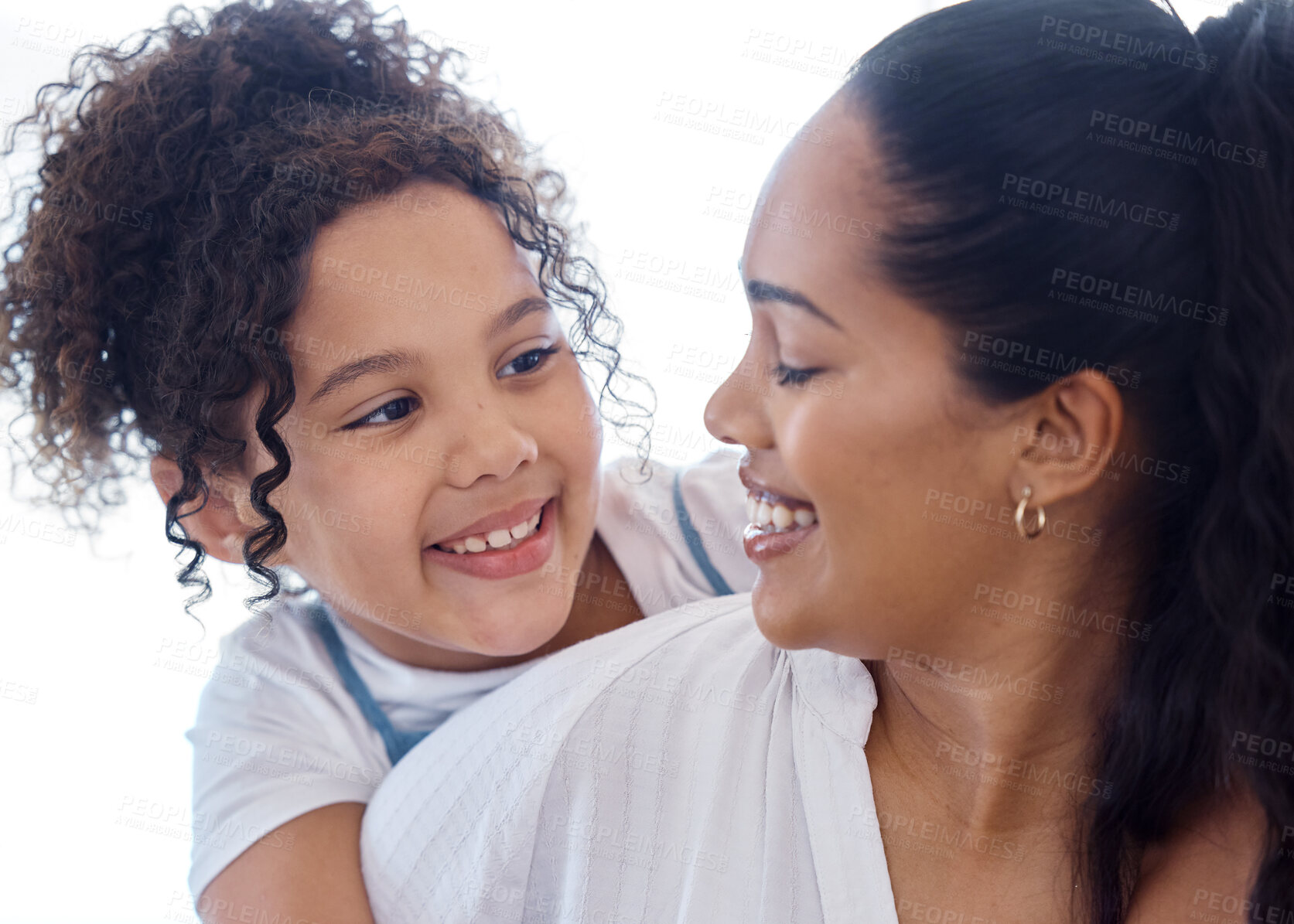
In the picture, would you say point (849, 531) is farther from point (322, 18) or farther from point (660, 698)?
point (322, 18)

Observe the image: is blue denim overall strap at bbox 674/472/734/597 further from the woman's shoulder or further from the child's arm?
the woman's shoulder

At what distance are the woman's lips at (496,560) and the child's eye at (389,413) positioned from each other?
8.7 inches

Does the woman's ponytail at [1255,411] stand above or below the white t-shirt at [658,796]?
above

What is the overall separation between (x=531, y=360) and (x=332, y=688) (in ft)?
2.12

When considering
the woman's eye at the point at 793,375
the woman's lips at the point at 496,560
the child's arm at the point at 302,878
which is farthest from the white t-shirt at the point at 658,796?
the woman's eye at the point at 793,375

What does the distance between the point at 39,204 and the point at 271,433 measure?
1.99 ft

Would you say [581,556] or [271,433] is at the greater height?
[271,433]

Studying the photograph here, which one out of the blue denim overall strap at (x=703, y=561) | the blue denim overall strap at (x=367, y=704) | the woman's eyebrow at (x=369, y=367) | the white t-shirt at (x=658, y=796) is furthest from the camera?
the blue denim overall strap at (x=703, y=561)

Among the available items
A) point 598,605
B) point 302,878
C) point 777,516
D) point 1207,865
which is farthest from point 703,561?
point 1207,865

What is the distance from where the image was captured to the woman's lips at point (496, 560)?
1.58 m

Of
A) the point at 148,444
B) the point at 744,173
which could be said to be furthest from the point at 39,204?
the point at 744,173

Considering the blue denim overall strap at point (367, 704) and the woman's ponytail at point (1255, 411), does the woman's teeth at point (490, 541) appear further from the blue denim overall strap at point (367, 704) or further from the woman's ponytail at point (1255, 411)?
the woman's ponytail at point (1255, 411)

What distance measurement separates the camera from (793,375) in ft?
3.55

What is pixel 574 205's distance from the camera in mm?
1898
